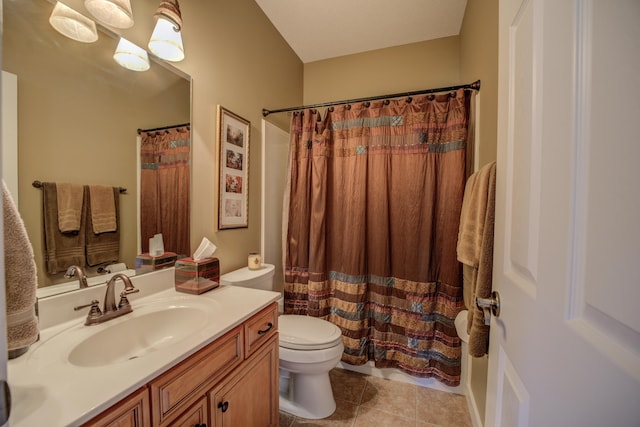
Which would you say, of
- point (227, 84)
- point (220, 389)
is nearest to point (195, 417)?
point (220, 389)

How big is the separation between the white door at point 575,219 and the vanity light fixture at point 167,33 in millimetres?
1208

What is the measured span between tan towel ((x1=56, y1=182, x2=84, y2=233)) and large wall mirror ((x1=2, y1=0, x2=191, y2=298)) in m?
0.03

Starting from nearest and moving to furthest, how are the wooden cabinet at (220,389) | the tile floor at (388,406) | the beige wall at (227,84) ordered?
the wooden cabinet at (220,389), the beige wall at (227,84), the tile floor at (388,406)

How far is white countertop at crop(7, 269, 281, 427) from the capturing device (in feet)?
1.70

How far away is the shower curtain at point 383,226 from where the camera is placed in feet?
5.41

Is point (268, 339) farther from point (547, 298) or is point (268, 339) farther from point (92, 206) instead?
point (547, 298)

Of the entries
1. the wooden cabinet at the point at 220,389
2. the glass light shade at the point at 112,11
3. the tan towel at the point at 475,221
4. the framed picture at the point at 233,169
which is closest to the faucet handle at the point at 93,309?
the wooden cabinet at the point at 220,389

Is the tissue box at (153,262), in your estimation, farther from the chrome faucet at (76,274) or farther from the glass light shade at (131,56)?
the glass light shade at (131,56)

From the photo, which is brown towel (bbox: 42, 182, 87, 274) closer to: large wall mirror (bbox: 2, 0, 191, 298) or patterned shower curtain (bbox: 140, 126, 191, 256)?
large wall mirror (bbox: 2, 0, 191, 298)

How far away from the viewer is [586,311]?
1.28 ft

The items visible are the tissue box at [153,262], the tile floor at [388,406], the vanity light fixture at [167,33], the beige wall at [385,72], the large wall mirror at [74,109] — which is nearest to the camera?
the large wall mirror at [74,109]

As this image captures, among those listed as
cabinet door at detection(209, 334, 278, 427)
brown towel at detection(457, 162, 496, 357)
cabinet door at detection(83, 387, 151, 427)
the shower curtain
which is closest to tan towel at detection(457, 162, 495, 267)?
brown towel at detection(457, 162, 496, 357)

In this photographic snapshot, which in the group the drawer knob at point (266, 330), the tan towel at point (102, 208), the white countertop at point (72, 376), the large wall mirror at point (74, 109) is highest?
the large wall mirror at point (74, 109)

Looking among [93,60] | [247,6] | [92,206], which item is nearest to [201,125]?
[93,60]
